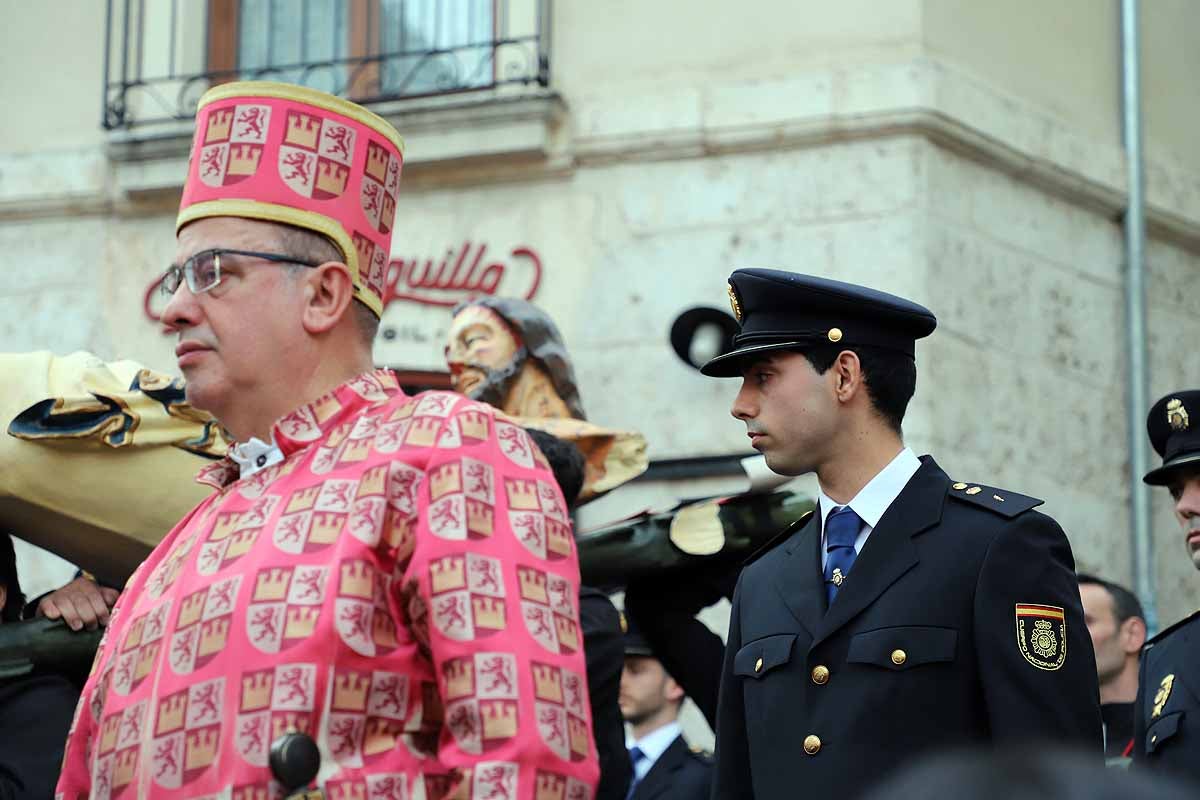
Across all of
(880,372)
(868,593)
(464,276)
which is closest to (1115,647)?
(880,372)

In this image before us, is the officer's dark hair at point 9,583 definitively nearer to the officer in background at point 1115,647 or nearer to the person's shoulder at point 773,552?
the person's shoulder at point 773,552

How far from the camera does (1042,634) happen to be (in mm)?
3391

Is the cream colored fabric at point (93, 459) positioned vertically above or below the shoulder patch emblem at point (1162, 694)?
above

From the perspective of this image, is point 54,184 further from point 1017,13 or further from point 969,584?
point 969,584

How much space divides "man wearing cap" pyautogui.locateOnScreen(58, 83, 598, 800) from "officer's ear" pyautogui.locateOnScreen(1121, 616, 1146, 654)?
3.64 metres

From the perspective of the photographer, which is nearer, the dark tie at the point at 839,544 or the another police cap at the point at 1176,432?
the dark tie at the point at 839,544

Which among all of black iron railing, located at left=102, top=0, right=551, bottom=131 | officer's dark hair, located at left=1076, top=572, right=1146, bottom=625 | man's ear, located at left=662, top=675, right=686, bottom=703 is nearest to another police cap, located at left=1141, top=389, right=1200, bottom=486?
officer's dark hair, located at left=1076, top=572, right=1146, bottom=625

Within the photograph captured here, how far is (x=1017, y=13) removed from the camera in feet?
33.0

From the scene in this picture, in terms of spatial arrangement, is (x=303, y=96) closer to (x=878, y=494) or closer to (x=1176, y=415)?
(x=878, y=494)

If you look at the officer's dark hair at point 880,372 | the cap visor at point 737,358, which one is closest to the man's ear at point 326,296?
the cap visor at point 737,358

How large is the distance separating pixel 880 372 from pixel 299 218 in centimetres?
106

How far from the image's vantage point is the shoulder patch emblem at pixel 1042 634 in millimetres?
3367

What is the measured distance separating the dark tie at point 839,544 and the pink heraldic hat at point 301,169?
2.87ft

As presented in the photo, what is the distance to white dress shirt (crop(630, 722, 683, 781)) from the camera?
7.21 m
